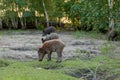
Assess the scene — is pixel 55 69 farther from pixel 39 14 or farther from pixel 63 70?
pixel 39 14

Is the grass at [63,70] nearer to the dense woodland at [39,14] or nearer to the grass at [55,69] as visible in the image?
the grass at [55,69]

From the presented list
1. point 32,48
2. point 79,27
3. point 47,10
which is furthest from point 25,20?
point 32,48

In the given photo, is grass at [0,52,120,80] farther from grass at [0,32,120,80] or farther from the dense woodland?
the dense woodland

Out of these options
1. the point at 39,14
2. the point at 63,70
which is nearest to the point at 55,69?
the point at 63,70

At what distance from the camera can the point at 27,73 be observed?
11.2m

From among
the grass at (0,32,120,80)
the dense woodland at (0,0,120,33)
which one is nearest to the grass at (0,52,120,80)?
the grass at (0,32,120,80)

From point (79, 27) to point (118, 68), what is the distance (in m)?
22.7

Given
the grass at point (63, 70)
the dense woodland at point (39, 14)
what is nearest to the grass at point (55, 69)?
the grass at point (63, 70)

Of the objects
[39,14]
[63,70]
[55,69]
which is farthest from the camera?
[39,14]

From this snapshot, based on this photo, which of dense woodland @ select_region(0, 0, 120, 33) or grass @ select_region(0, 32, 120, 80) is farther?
dense woodland @ select_region(0, 0, 120, 33)

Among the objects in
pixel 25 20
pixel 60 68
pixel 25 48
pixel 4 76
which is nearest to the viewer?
pixel 4 76

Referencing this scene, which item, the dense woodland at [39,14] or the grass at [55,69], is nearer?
the grass at [55,69]

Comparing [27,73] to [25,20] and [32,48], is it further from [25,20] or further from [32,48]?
[25,20]

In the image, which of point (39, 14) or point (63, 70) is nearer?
point (63, 70)
